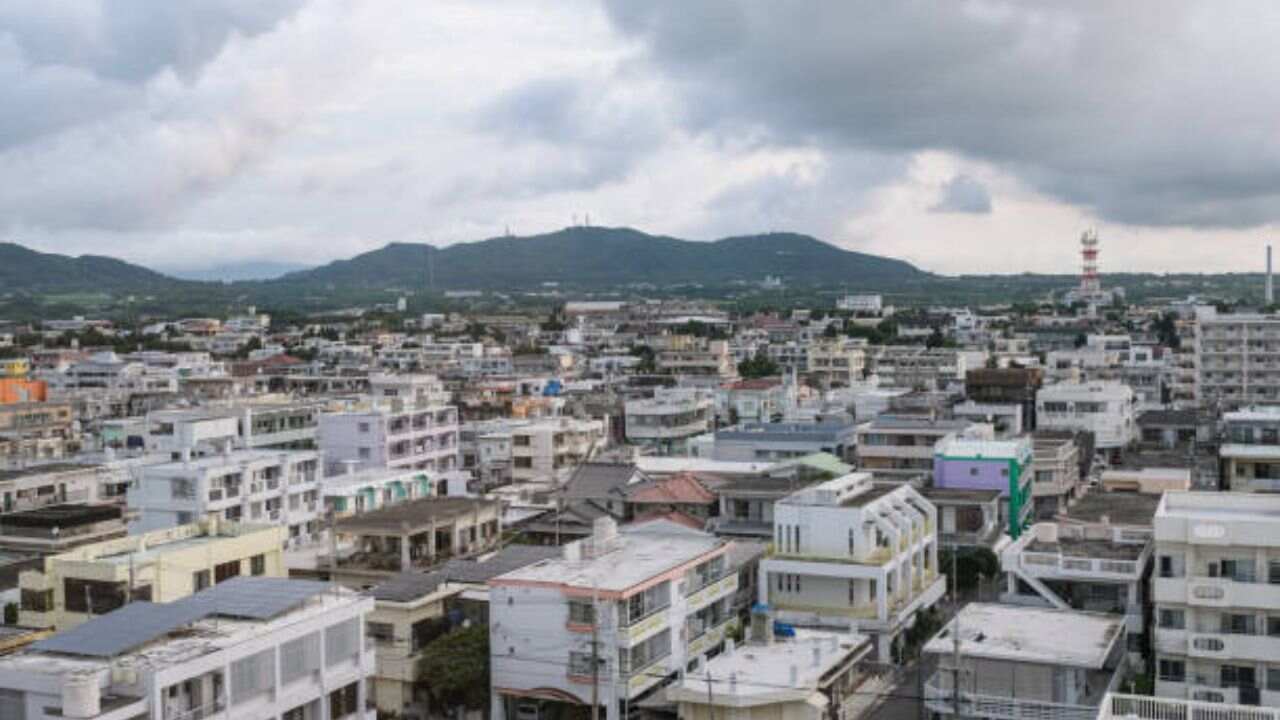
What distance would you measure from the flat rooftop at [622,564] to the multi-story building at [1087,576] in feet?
19.6

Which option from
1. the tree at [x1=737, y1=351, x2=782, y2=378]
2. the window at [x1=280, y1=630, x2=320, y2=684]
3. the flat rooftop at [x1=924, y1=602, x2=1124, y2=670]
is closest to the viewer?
the window at [x1=280, y1=630, x2=320, y2=684]

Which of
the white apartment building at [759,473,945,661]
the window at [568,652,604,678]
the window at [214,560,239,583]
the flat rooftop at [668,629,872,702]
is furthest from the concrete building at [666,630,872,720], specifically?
the window at [214,560,239,583]

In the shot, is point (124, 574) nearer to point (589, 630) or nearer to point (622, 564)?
point (589, 630)

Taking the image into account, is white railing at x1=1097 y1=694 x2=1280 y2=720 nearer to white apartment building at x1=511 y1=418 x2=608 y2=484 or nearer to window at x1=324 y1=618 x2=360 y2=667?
window at x1=324 y1=618 x2=360 y2=667

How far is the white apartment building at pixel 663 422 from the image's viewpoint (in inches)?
2180

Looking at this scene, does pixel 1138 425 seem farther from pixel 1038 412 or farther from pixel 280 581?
pixel 280 581

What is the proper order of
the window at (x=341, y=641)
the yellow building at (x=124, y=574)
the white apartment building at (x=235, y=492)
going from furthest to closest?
1. the white apartment building at (x=235, y=492)
2. the yellow building at (x=124, y=574)
3. the window at (x=341, y=641)

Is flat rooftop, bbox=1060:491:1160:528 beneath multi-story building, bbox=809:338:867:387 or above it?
beneath

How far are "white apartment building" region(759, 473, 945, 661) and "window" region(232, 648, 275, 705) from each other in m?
10.8

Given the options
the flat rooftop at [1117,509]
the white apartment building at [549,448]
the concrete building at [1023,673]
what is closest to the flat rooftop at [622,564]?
the concrete building at [1023,673]

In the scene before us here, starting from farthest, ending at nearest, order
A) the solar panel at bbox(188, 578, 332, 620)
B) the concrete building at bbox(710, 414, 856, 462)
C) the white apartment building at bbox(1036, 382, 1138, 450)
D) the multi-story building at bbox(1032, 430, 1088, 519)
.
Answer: the white apartment building at bbox(1036, 382, 1138, 450), the concrete building at bbox(710, 414, 856, 462), the multi-story building at bbox(1032, 430, 1088, 519), the solar panel at bbox(188, 578, 332, 620)

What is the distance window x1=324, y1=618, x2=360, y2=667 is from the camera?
19.5 meters

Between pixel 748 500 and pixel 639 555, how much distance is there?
763 cm

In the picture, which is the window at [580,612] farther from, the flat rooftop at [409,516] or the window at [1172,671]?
the window at [1172,671]
